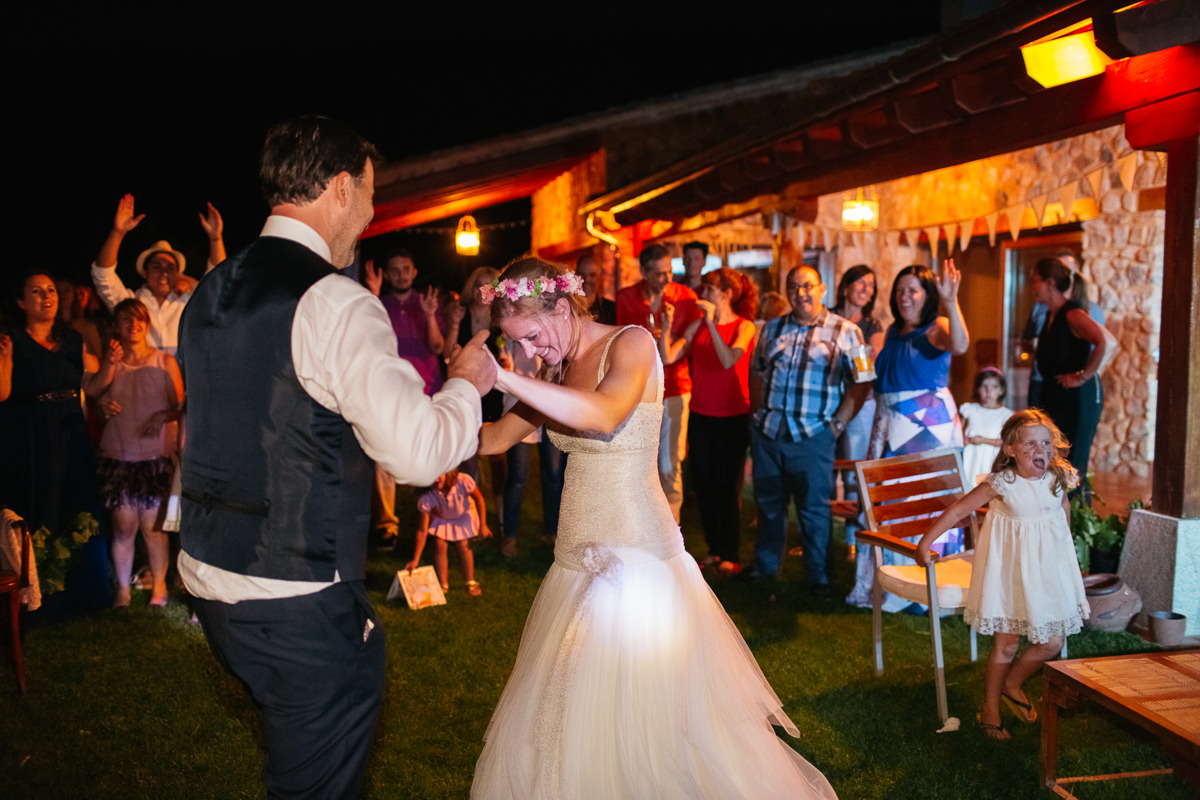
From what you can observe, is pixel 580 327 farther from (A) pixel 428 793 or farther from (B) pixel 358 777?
(A) pixel 428 793

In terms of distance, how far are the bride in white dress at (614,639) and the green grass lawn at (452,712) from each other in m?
0.74

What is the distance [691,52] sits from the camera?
26078 millimetres

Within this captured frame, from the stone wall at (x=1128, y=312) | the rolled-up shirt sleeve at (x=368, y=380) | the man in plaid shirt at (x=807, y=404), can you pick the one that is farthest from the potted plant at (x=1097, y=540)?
the stone wall at (x=1128, y=312)

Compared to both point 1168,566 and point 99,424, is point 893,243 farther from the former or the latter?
point 99,424

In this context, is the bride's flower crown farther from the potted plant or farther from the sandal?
the potted plant

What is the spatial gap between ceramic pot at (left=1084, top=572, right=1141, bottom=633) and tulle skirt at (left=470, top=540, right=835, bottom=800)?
2556mm

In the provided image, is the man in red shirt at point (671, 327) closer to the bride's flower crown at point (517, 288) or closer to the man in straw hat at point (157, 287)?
the man in straw hat at point (157, 287)

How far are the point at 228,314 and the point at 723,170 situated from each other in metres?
6.85

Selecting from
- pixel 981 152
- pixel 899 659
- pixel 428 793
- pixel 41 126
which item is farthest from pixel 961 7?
pixel 41 126

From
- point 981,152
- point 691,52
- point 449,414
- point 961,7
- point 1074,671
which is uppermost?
point 691,52

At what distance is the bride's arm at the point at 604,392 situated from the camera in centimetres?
224

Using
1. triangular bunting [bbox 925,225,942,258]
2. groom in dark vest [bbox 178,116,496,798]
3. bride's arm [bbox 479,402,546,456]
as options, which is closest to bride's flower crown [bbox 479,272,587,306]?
bride's arm [bbox 479,402,546,456]

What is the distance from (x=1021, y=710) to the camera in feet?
12.3

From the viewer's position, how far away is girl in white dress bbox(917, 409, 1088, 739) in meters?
3.46
